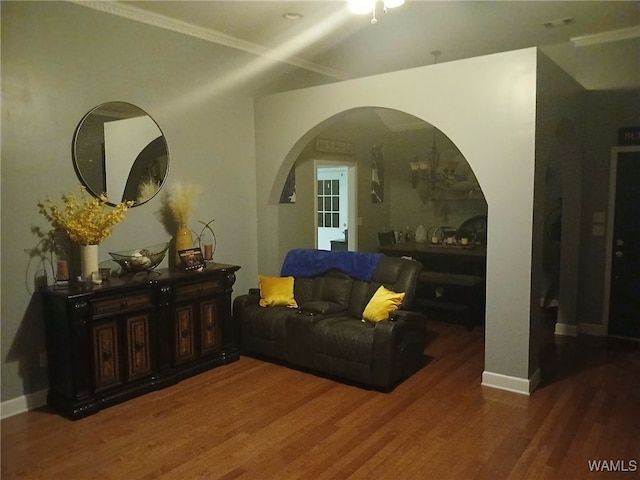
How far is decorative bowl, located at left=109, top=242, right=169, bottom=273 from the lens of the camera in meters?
3.84

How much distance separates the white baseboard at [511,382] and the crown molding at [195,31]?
386cm

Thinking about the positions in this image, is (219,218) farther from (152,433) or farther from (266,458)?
(266,458)

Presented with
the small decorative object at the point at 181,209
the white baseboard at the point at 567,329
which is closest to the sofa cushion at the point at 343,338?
the small decorative object at the point at 181,209

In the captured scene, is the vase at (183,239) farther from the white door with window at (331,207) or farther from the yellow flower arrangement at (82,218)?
the white door with window at (331,207)

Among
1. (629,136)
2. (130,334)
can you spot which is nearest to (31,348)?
(130,334)

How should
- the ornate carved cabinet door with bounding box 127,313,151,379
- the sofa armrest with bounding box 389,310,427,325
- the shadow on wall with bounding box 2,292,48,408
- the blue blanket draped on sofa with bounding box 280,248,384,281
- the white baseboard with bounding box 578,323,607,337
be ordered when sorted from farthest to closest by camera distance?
the white baseboard with bounding box 578,323,607,337 < the blue blanket draped on sofa with bounding box 280,248,384,281 < the sofa armrest with bounding box 389,310,427,325 < the ornate carved cabinet door with bounding box 127,313,151,379 < the shadow on wall with bounding box 2,292,48,408

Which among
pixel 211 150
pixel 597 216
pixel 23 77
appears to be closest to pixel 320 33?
pixel 211 150

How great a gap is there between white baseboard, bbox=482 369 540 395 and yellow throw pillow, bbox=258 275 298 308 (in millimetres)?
1799

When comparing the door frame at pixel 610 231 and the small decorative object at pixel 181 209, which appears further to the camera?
the door frame at pixel 610 231

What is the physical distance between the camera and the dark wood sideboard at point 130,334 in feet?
10.9

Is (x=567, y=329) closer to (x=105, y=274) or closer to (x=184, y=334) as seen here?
(x=184, y=334)

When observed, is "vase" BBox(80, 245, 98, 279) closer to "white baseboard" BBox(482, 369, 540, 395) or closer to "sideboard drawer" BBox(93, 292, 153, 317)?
"sideboard drawer" BBox(93, 292, 153, 317)

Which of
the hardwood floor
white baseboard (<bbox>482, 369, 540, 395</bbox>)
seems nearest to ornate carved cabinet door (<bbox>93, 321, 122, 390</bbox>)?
the hardwood floor

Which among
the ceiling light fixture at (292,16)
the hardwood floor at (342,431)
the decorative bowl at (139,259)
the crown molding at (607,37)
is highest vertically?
the ceiling light fixture at (292,16)
